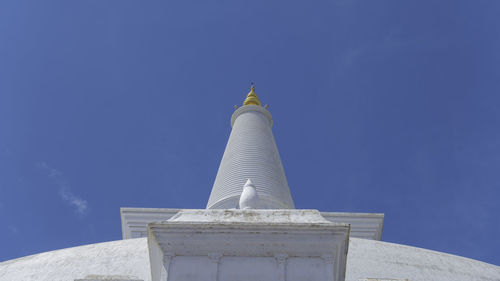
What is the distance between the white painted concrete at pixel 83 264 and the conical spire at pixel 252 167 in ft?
11.9

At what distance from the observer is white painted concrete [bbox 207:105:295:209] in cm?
1441

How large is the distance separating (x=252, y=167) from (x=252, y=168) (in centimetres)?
6

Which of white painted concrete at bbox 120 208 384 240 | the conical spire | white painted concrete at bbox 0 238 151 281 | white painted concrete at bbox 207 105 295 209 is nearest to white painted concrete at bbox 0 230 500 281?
white painted concrete at bbox 0 238 151 281

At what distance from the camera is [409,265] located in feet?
33.7

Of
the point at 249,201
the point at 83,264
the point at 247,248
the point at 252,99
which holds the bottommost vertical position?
the point at 247,248

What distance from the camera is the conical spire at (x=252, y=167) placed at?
14414mm

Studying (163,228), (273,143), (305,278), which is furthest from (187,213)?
(273,143)

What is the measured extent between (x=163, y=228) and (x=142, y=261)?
3.29m

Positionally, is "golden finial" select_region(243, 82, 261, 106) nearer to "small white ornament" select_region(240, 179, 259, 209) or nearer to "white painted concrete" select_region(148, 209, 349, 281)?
"small white ornament" select_region(240, 179, 259, 209)

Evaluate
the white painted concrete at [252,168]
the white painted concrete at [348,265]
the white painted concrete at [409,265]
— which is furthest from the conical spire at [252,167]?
the white painted concrete at [348,265]

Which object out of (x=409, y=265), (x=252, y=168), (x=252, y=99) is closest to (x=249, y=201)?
(x=409, y=265)

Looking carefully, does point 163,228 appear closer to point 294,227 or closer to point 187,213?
point 187,213

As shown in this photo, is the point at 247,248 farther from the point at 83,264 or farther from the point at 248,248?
the point at 83,264

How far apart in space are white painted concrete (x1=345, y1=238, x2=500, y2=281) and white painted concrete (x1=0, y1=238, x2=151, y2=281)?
4085 millimetres
